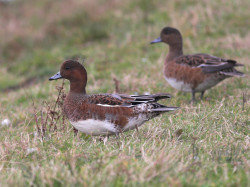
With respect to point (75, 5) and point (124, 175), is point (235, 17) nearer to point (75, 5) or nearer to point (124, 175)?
point (75, 5)

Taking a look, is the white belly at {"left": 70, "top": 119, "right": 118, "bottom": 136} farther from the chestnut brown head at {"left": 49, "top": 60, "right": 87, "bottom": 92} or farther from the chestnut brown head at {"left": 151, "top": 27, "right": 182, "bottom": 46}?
the chestnut brown head at {"left": 151, "top": 27, "right": 182, "bottom": 46}

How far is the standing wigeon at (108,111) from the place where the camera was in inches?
183

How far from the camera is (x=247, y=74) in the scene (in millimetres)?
7656

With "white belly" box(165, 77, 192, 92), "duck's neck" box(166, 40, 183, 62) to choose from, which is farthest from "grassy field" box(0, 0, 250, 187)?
"duck's neck" box(166, 40, 183, 62)

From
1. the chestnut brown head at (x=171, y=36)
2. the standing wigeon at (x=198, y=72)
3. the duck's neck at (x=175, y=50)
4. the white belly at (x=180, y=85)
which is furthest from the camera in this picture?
the chestnut brown head at (x=171, y=36)

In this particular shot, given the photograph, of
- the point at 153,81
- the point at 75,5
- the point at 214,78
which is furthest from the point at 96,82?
the point at 75,5

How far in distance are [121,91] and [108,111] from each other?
284 centimetres

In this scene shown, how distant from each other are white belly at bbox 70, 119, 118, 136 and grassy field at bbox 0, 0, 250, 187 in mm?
133

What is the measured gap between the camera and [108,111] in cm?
468

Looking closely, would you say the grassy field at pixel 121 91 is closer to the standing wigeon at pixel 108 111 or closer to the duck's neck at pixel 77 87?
the standing wigeon at pixel 108 111

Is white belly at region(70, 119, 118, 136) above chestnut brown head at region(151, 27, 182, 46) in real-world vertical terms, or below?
below

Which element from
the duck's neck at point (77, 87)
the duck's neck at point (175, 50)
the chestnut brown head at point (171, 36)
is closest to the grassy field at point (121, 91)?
the duck's neck at point (77, 87)

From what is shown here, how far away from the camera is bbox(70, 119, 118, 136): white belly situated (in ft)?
15.1

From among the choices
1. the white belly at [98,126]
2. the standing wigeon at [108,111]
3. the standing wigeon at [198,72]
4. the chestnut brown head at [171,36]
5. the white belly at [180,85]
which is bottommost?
the white belly at [98,126]
